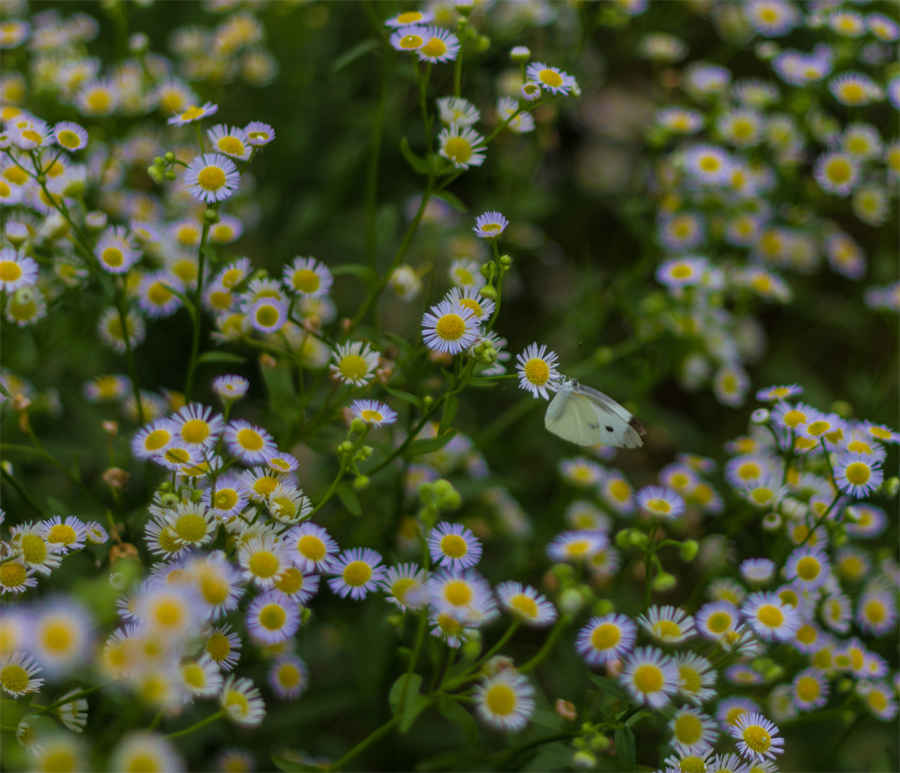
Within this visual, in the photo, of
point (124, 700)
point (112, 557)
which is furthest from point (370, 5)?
point (124, 700)

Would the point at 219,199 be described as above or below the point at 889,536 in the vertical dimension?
above

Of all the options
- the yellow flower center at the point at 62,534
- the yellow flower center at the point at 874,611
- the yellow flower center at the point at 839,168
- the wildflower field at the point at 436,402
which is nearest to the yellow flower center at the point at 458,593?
the wildflower field at the point at 436,402

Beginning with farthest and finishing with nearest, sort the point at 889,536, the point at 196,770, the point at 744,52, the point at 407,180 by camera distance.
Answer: the point at 744,52 < the point at 407,180 < the point at 889,536 < the point at 196,770

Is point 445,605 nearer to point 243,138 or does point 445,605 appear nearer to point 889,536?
point 243,138

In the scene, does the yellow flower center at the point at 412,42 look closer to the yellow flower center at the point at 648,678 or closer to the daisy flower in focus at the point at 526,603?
the daisy flower in focus at the point at 526,603

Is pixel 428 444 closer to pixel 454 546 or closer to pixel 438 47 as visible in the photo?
pixel 454 546

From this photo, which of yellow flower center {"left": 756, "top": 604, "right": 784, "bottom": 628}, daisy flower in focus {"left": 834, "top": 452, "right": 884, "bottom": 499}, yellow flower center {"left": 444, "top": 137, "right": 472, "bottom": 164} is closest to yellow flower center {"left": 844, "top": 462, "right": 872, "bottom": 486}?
daisy flower in focus {"left": 834, "top": 452, "right": 884, "bottom": 499}
